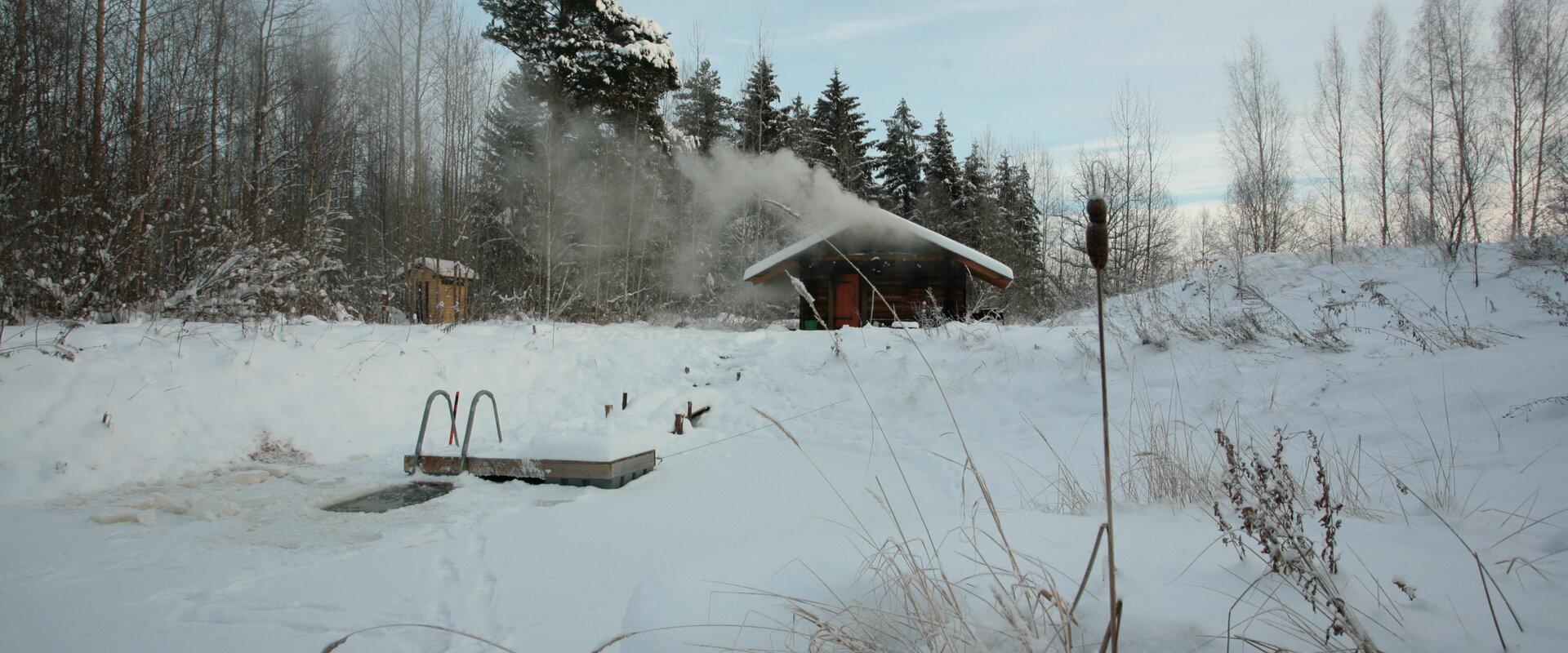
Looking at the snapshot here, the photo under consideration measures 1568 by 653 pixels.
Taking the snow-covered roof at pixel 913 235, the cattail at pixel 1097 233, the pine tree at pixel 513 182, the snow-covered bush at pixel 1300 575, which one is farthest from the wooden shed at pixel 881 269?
the cattail at pixel 1097 233

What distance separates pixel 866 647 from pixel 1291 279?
12.6 meters

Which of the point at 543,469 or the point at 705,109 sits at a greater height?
the point at 705,109

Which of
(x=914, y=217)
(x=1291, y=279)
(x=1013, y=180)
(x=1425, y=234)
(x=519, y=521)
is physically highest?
(x=1013, y=180)

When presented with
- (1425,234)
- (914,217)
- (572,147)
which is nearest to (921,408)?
(1425,234)

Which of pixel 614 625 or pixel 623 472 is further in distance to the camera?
pixel 623 472

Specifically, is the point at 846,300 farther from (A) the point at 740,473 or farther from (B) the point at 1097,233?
(B) the point at 1097,233

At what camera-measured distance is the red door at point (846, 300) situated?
15367mm

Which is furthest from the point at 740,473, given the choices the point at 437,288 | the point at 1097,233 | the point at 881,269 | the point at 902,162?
the point at 902,162

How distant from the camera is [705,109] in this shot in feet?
80.6

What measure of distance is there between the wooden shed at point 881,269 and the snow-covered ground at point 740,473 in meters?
5.43

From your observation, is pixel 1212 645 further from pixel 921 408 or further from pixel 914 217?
pixel 914 217

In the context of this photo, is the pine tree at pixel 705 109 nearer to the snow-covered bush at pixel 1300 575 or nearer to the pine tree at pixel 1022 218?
the pine tree at pixel 1022 218

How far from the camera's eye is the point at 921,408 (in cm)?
730

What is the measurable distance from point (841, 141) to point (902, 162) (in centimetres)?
408
